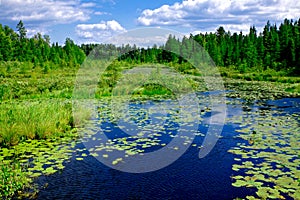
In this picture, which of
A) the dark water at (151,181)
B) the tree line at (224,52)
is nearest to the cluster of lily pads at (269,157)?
the dark water at (151,181)

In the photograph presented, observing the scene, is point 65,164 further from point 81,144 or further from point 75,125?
point 75,125

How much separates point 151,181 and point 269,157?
119 inches

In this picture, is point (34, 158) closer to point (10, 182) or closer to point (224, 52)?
point (10, 182)

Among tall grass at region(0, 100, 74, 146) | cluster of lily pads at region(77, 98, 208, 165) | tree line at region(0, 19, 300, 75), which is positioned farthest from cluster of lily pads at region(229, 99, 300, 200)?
tree line at region(0, 19, 300, 75)

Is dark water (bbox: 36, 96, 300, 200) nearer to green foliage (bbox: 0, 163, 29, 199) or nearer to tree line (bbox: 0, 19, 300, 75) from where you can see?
green foliage (bbox: 0, 163, 29, 199)

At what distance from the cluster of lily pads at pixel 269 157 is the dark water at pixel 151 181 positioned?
0.26m

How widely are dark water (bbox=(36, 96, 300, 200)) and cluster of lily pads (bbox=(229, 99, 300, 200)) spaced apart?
26 centimetres

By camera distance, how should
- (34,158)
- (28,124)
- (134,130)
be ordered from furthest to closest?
(134,130) → (28,124) → (34,158)

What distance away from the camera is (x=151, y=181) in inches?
236

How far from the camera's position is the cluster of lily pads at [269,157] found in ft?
17.9

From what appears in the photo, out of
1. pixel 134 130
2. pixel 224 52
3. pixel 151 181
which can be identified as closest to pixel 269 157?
pixel 151 181

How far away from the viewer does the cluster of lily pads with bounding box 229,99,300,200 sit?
545 cm

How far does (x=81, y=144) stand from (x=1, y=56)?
145ft

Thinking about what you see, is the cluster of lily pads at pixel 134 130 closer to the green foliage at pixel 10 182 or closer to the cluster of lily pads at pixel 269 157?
the cluster of lily pads at pixel 269 157
